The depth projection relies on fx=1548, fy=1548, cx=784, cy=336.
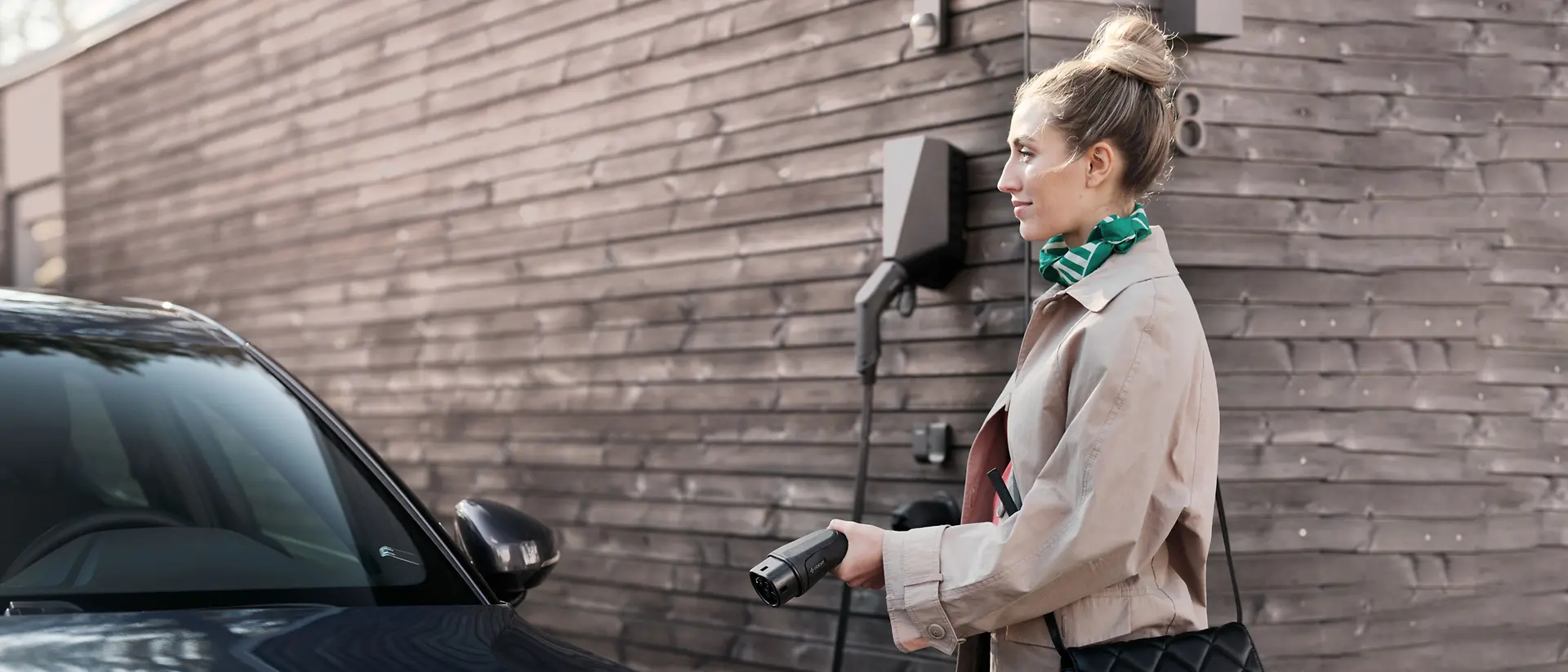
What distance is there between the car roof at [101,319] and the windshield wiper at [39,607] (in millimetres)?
635

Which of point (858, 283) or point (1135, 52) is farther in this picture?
point (858, 283)

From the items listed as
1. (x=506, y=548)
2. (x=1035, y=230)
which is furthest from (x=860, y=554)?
(x=506, y=548)

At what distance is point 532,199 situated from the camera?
6.55 m

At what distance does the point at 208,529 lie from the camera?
107 inches

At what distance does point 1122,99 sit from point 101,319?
196cm

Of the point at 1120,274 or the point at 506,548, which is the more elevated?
the point at 1120,274

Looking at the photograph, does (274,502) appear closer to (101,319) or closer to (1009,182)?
(101,319)

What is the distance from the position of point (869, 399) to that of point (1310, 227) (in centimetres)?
143

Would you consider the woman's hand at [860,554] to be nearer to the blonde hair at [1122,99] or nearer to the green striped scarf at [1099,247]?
the green striped scarf at [1099,247]

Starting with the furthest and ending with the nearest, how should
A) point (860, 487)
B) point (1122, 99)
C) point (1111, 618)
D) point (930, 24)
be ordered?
point (930, 24) → point (860, 487) → point (1122, 99) → point (1111, 618)

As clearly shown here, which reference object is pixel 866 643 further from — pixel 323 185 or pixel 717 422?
pixel 323 185

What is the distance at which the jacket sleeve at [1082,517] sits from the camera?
188cm

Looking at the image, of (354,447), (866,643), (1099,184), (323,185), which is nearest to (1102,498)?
(1099,184)

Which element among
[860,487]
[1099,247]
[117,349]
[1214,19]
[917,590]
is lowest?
[860,487]
